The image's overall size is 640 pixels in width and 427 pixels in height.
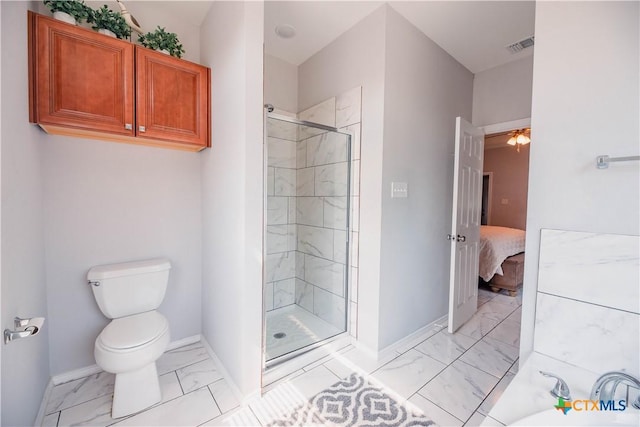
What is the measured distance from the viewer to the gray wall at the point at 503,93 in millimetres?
2598

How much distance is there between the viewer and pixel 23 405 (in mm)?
1252

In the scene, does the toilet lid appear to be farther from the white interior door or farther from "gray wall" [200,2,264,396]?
the white interior door

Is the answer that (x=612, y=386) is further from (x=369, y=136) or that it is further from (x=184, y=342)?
(x=184, y=342)

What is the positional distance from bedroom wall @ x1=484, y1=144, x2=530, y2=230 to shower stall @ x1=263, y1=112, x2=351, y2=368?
554 centimetres

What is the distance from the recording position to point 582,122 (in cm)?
121

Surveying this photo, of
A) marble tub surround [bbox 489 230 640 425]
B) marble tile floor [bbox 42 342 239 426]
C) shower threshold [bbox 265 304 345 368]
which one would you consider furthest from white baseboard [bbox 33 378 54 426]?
marble tub surround [bbox 489 230 640 425]

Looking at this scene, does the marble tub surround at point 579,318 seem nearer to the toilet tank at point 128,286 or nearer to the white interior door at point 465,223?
the white interior door at point 465,223

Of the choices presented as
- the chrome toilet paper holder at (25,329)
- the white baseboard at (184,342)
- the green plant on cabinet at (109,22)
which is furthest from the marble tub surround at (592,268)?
the green plant on cabinet at (109,22)

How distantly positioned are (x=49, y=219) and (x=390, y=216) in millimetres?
2342

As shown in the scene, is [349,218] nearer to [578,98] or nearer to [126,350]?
[578,98]

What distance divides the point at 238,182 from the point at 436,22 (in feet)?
6.77

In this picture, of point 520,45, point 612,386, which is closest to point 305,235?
point 612,386

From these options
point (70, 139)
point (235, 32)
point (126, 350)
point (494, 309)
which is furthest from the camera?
point (494, 309)


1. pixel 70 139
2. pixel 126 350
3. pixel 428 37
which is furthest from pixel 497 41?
pixel 126 350
